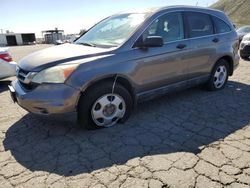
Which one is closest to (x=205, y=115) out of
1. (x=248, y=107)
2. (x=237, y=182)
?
(x=248, y=107)

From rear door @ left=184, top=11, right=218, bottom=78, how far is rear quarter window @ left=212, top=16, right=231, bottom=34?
0.13 m

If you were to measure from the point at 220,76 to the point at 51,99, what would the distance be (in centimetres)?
399

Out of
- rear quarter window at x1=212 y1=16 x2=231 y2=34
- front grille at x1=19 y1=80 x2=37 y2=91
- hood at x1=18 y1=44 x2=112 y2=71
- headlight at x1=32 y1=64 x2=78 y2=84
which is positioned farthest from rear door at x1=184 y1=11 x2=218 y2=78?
front grille at x1=19 y1=80 x2=37 y2=91

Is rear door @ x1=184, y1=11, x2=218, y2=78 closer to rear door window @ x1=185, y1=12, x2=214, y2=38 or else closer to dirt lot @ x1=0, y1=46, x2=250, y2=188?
rear door window @ x1=185, y1=12, x2=214, y2=38

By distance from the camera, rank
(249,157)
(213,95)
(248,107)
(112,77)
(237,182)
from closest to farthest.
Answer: (237,182) → (249,157) → (112,77) → (248,107) → (213,95)

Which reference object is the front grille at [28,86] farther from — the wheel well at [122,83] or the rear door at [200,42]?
the rear door at [200,42]

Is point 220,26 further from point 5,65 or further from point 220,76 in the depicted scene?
point 5,65

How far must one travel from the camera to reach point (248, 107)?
458cm

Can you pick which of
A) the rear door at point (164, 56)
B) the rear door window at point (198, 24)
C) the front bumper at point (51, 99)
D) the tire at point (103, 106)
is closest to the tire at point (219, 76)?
the rear door window at point (198, 24)

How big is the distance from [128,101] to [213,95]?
241cm

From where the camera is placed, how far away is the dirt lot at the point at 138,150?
2617 mm

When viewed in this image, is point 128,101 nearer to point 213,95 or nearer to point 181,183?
point 181,183

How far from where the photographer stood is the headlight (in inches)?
125

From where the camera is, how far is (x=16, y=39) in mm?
51344
